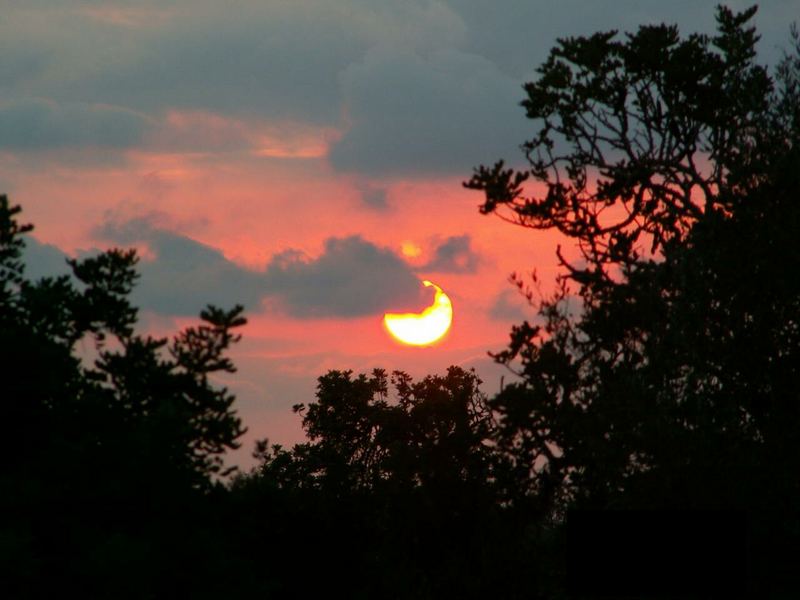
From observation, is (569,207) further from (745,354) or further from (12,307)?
(12,307)

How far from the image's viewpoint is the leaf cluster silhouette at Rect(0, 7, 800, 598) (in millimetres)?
17000

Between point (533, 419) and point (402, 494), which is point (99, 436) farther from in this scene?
point (402, 494)

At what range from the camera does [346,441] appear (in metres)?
49.4

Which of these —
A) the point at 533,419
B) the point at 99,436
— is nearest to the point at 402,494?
the point at 533,419

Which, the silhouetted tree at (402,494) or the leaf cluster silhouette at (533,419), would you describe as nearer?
the leaf cluster silhouette at (533,419)

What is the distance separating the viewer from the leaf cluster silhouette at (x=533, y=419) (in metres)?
17.0

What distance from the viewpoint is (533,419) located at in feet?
89.8

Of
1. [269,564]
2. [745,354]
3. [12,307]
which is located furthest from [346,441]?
[12,307]

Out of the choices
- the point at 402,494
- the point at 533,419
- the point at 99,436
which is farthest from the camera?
the point at 402,494

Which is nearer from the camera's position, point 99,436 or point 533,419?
point 99,436

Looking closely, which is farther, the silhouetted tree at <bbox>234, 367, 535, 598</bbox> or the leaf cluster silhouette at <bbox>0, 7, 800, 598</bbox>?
the silhouetted tree at <bbox>234, 367, 535, 598</bbox>

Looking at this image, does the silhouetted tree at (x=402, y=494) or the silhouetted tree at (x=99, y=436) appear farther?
the silhouetted tree at (x=402, y=494)

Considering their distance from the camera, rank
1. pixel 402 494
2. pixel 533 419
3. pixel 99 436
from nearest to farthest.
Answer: pixel 99 436
pixel 533 419
pixel 402 494

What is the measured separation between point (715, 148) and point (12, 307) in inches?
725
